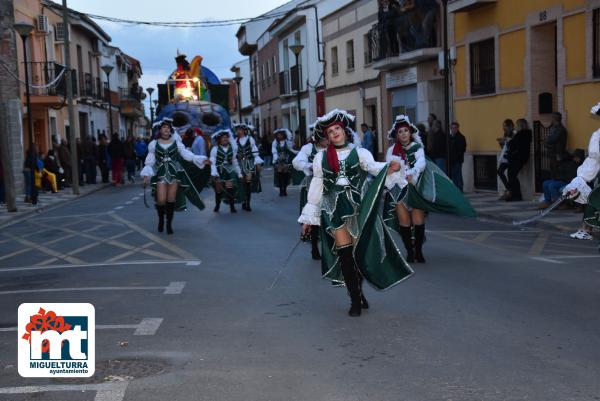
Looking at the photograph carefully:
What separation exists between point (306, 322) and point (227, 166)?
11.2 metres

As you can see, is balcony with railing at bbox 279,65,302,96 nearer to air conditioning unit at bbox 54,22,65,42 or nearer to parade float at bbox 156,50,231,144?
parade float at bbox 156,50,231,144

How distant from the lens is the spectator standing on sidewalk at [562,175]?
A: 15.5m

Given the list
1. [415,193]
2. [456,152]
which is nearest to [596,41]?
[456,152]

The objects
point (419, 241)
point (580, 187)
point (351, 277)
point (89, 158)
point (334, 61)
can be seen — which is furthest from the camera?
point (334, 61)

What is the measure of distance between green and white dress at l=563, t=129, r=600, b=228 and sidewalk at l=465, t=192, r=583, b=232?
3060 millimetres

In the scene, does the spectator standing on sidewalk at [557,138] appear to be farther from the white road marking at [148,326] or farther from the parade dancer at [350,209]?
the white road marking at [148,326]

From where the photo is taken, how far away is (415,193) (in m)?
9.98

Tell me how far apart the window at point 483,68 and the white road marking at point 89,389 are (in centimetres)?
1735

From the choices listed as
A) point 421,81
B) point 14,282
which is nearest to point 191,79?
point 421,81

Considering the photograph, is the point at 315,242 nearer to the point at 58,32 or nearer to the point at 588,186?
the point at 588,186

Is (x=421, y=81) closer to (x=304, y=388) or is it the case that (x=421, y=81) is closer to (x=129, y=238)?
(x=129, y=238)

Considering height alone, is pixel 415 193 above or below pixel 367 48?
below

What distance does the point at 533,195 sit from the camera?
A: 18922 mm

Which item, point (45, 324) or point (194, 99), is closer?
point (45, 324)
